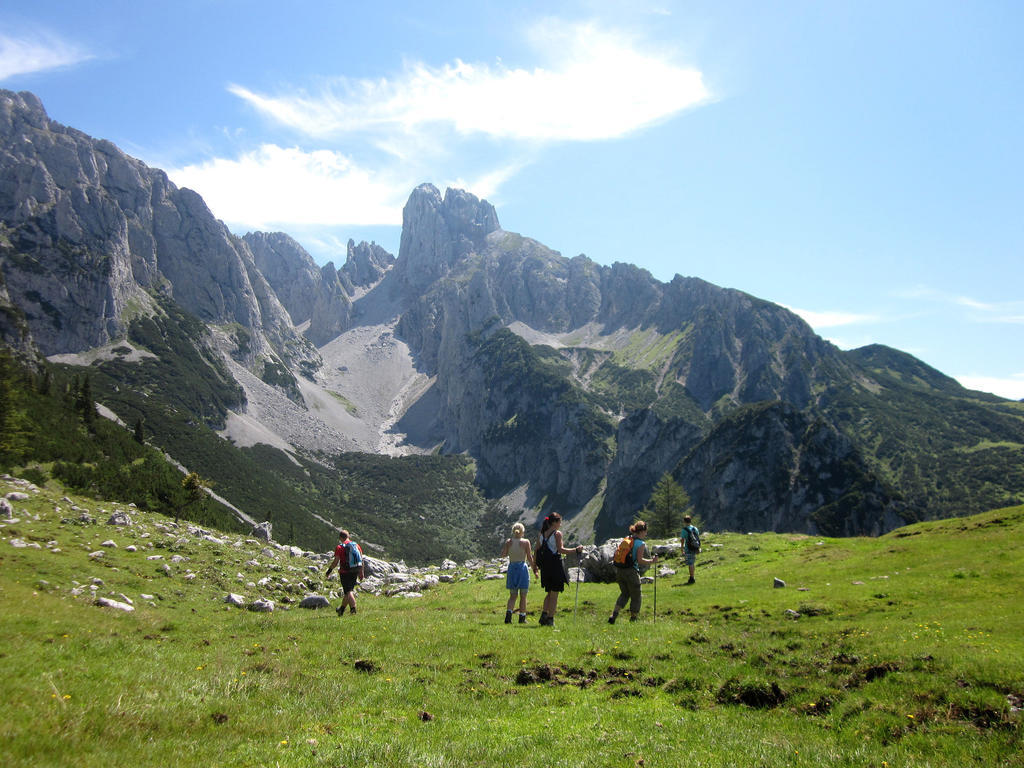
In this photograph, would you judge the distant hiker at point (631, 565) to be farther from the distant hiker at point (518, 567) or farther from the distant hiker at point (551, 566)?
the distant hiker at point (518, 567)

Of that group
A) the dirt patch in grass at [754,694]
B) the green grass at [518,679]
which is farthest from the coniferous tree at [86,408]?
the dirt patch in grass at [754,694]

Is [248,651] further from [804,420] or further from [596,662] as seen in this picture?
[804,420]

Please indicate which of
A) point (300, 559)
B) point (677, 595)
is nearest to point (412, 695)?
point (677, 595)

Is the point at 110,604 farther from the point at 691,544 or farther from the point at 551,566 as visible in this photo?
the point at 691,544

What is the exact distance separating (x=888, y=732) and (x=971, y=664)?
4.41 m

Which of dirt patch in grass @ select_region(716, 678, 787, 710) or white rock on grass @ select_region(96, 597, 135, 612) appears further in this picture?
white rock on grass @ select_region(96, 597, 135, 612)

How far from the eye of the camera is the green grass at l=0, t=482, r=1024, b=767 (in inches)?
344

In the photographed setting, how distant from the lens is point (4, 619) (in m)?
14.4

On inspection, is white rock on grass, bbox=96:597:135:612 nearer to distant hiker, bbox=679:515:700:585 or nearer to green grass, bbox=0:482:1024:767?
green grass, bbox=0:482:1024:767

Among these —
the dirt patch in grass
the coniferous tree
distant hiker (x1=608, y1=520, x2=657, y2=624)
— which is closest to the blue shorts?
distant hiker (x1=608, y1=520, x2=657, y2=624)

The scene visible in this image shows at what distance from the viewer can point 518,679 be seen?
13383mm

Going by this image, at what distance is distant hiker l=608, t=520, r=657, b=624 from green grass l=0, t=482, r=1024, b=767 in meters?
1.00

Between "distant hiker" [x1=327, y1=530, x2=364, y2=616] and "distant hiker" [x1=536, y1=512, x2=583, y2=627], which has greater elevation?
"distant hiker" [x1=536, y1=512, x2=583, y2=627]

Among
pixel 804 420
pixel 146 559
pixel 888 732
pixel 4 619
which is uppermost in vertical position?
pixel 804 420
